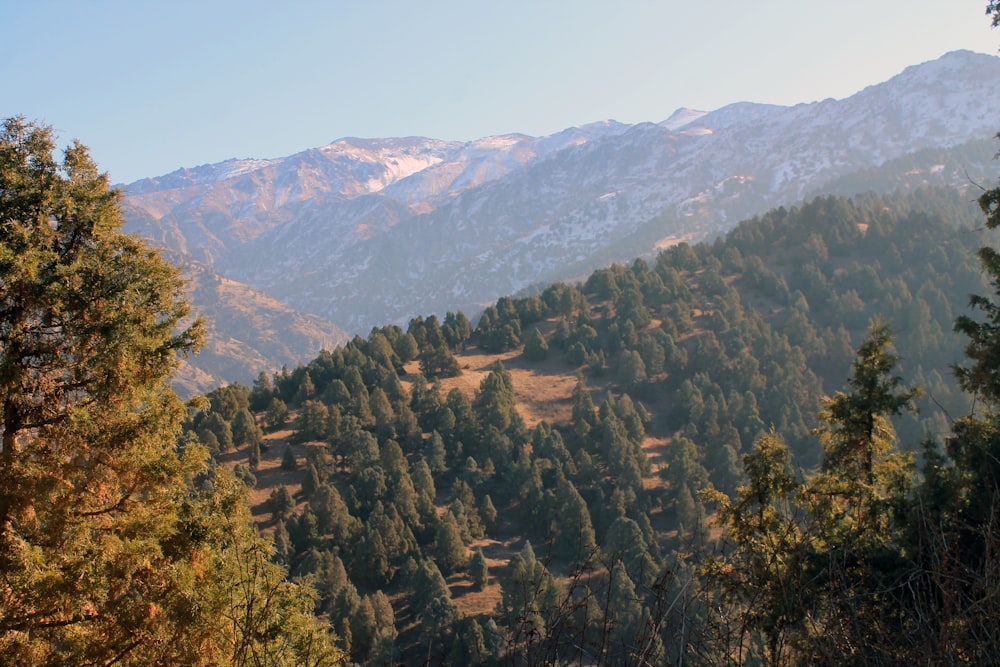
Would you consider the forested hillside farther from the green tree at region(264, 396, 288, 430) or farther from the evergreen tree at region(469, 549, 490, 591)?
the green tree at region(264, 396, 288, 430)

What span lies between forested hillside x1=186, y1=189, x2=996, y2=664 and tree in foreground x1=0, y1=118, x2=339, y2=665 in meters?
6.13

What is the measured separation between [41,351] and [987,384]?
15802mm

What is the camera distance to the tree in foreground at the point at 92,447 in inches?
332

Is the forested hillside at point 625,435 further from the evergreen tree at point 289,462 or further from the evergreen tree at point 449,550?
the evergreen tree at point 289,462

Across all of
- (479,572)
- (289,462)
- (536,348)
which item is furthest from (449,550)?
(536,348)

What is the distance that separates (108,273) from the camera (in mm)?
9523

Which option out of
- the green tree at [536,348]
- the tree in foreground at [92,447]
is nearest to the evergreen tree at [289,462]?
the green tree at [536,348]

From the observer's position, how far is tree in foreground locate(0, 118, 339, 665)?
843cm

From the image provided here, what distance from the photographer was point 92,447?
9.23m

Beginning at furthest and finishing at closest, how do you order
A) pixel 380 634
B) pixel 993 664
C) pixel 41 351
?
pixel 380 634
pixel 41 351
pixel 993 664

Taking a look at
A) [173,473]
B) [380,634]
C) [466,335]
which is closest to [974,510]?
[173,473]

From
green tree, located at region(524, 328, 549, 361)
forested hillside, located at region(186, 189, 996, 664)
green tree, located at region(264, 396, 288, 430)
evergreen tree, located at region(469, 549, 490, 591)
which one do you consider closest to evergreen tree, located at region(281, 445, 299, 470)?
forested hillside, located at region(186, 189, 996, 664)

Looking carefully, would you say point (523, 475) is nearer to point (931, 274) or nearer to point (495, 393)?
point (495, 393)

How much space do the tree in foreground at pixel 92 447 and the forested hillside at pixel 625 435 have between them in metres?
6.13
